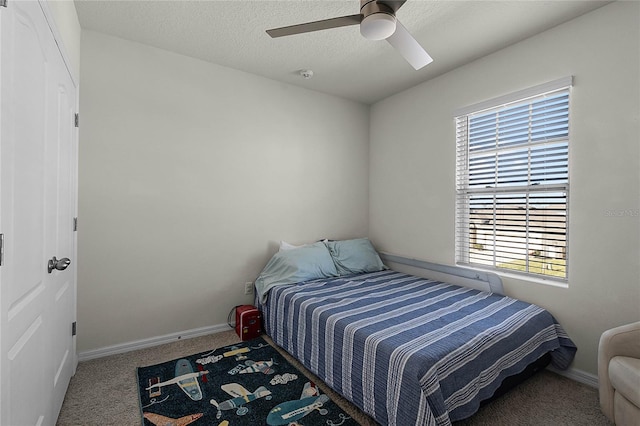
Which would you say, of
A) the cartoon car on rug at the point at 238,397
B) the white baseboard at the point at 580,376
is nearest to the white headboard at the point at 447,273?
the white baseboard at the point at 580,376

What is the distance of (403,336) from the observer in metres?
1.81

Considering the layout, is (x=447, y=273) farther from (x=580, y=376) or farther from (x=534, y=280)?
(x=580, y=376)

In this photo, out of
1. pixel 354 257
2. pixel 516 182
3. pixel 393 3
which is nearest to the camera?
pixel 393 3

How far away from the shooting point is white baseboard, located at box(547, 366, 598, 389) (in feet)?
7.07

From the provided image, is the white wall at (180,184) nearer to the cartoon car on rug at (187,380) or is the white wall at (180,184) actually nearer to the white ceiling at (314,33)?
the white ceiling at (314,33)

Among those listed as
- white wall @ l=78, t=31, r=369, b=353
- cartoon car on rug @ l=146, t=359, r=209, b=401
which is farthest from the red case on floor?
cartoon car on rug @ l=146, t=359, r=209, b=401

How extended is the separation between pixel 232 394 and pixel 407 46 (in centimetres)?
254

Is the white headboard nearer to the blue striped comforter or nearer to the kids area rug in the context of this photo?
the blue striped comforter

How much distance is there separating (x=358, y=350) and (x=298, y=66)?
2626mm

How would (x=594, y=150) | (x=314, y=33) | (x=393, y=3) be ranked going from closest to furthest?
(x=393, y=3), (x=594, y=150), (x=314, y=33)

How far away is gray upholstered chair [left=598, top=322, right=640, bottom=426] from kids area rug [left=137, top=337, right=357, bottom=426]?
1413 mm

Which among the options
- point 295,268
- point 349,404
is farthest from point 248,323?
point 349,404

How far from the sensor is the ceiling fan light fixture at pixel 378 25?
1562 millimetres

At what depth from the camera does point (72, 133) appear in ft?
7.11
